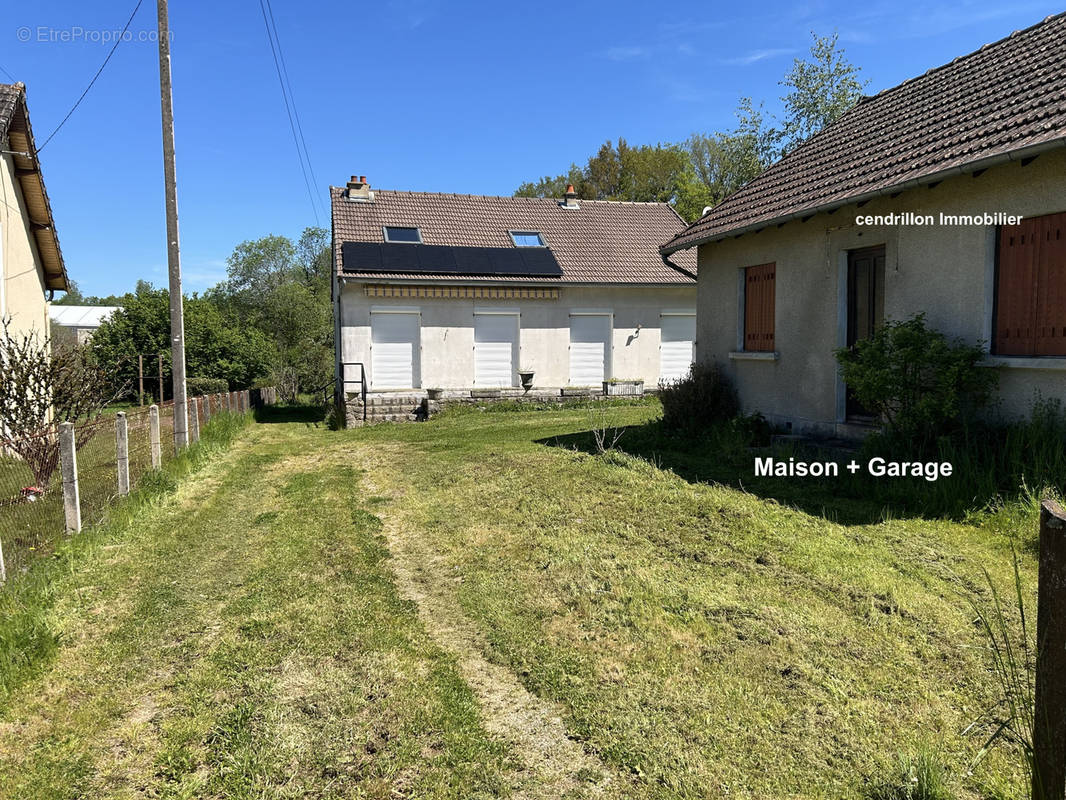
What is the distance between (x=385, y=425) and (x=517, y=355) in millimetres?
5050

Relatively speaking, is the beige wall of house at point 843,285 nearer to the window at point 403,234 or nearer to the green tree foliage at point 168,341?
the window at point 403,234

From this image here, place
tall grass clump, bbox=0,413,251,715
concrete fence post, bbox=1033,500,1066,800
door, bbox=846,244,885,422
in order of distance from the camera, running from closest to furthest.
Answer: concrete fence post, bbox=1033,500,1066,800 → tall grass clump, bbox=0,413,251,715 → door, bbox=846,244,885,422

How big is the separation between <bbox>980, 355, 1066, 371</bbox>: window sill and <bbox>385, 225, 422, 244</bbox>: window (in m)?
16.0

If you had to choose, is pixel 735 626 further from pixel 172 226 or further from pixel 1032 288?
pixel 172 226

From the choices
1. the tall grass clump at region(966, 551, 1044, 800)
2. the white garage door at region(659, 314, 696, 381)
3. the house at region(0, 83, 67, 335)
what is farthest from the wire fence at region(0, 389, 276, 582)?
the white garage door at region(659, 314, 696, 381)

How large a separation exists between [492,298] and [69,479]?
567 inches

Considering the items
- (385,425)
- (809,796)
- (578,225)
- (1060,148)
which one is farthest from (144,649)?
(578,225)

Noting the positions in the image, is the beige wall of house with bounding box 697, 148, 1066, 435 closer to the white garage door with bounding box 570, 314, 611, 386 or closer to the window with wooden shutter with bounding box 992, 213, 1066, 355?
the window with wooden shutter with bounding box 992, 213, 1066, 355

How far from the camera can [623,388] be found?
20406mm

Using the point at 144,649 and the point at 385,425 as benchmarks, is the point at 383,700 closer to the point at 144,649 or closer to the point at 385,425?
the point at 144,649

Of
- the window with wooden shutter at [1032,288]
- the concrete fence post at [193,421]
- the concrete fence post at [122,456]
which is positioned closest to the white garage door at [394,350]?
the concrete fence post at [193,421]

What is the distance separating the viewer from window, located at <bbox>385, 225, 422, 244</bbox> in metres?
20.2

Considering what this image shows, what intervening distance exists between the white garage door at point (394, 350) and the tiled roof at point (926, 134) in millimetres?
8998

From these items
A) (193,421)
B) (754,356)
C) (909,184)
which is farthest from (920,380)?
(193,421)
